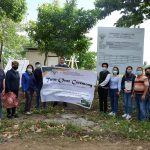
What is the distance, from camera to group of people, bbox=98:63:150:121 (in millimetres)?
12109

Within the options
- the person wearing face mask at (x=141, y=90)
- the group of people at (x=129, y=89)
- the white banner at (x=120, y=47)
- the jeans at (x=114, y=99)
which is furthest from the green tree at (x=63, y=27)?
the person wearing face mask at (x=141, y=90)

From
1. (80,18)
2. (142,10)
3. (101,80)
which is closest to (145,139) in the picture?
(101,80)

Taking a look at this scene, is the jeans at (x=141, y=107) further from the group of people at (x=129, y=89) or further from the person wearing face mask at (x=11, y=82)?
the person wearing face mask at (x=11, y=82)

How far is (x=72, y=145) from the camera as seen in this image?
30.7 feet

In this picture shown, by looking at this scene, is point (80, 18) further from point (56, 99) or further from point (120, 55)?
point (56, 99)

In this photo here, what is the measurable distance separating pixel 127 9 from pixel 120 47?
6.99 feet

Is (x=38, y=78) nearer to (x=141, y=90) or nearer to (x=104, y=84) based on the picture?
(x=104, y=84)

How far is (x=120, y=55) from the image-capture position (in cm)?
1573

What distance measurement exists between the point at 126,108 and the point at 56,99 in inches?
108

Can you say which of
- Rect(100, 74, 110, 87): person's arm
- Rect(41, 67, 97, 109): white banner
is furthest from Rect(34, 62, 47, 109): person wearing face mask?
Rect(100, 74, 110, 87): person's arm

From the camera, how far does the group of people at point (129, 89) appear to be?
1211 centimetres

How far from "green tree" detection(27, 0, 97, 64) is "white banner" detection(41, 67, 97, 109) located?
515 centimetres

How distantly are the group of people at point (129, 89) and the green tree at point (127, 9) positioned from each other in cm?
427

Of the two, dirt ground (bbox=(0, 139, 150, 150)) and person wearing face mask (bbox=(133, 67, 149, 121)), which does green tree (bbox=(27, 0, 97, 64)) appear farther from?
dirt ground (bbox=(0, 139, 150, 150))
